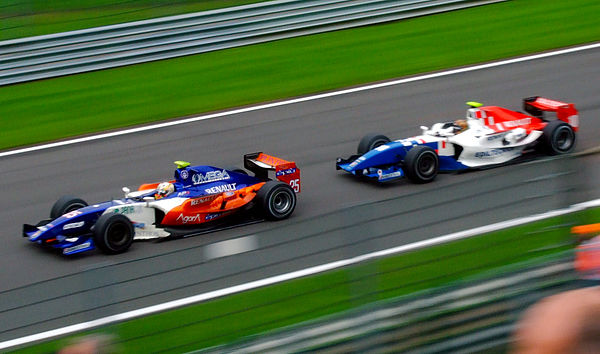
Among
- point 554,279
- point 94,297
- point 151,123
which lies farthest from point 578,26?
point 94,297

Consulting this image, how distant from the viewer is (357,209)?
571 centimetres

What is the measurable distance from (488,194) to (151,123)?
9.60m

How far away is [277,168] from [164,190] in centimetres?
142

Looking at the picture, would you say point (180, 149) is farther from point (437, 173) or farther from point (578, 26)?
point (578, 26)

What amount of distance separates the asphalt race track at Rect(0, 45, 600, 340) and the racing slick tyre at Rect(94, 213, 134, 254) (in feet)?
0.42

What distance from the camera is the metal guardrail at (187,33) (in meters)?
16.6

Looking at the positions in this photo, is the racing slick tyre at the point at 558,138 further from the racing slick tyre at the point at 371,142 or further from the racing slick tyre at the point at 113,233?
the racing slick tyre at the point at 113,233

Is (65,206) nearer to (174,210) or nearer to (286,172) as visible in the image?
(174,210)

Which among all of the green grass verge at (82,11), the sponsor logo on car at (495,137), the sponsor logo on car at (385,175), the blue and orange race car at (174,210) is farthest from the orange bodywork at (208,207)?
the green grass verge at (82,11)

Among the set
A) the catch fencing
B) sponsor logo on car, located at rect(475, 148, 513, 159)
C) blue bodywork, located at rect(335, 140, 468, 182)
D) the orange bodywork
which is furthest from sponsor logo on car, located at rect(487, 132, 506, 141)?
the catch fencing

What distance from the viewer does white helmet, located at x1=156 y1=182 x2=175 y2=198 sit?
10.6m

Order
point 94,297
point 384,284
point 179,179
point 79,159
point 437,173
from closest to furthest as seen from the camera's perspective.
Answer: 1. point 94,297
2. point 384,284
3. point 179,179
4. point 437,173
5. point 79,159

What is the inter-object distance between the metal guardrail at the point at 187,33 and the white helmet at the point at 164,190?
277 inches

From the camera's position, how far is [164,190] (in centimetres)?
1066
